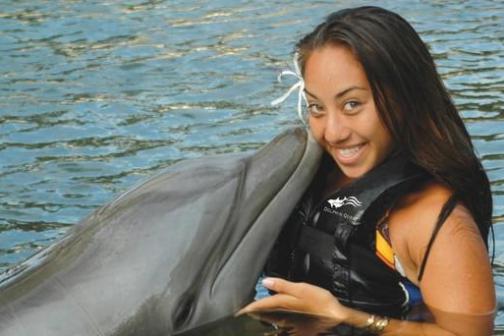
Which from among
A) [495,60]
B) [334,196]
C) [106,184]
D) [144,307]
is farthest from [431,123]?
[495,60]

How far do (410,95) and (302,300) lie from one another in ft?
3.76

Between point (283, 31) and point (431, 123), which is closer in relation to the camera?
point (431, 123)

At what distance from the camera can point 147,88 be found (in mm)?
13102

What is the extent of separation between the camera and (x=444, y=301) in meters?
6.14

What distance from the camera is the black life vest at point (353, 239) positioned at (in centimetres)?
639

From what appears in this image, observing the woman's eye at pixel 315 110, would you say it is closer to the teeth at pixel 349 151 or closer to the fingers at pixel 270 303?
the teeth at pixel 349 151

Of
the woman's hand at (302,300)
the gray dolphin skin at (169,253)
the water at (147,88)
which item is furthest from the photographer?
the water at (147,88)

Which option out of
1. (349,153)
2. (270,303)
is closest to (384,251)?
(349,153)

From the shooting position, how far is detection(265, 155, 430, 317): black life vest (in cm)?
639

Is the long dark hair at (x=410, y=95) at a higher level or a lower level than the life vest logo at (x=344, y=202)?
higher

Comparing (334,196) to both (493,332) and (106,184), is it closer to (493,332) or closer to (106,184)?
(493,332)

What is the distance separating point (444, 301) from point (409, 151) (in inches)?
30.4

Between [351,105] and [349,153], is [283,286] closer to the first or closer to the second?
[349,153]

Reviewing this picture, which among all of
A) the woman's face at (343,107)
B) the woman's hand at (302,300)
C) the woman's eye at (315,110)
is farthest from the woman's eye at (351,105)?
the woman's hand at (302,300)
